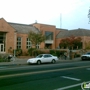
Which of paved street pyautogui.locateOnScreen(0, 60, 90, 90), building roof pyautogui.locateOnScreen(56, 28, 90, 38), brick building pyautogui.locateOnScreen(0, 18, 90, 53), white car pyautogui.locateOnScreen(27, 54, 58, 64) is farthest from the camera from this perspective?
building roof pyautogui.locateOnScreen(56, 28, 90, 38)

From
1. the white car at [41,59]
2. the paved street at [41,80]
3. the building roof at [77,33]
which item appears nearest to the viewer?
the paved street at [41,80]

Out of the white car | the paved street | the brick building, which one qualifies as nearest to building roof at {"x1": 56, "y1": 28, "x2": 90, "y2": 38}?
the brick building

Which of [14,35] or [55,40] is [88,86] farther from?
[55,40]

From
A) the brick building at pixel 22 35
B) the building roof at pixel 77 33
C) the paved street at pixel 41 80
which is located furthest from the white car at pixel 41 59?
the building roof at pixel 77 33

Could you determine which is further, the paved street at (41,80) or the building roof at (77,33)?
the building roof at (77,33)

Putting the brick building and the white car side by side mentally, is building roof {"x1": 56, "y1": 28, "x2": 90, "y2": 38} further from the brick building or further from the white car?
the white car

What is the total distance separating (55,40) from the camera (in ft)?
206

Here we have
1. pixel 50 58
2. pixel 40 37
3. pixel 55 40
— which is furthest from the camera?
pixel 55 40

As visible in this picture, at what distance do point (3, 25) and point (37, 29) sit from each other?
15.5 metres

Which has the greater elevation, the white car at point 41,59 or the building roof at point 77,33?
the building roof at point 77,33

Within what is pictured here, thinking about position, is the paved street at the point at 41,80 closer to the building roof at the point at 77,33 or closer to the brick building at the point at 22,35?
the brick building at the point at 22,35

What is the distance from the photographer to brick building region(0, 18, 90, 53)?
43719 millimetres

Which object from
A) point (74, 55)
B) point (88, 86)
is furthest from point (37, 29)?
point (88, 86)

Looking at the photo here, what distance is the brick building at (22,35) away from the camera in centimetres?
4372
